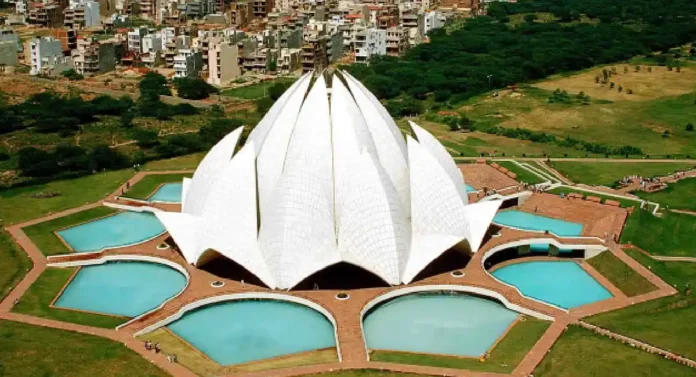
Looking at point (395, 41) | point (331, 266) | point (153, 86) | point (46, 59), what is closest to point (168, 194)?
point (331, 266)

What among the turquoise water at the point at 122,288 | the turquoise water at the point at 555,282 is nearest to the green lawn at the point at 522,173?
the turquoise water at the point at 555,282

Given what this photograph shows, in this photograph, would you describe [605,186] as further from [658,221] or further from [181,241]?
[181,241]

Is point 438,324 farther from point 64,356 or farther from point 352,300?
point 64,356

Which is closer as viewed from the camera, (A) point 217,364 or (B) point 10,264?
(A) point 217,364

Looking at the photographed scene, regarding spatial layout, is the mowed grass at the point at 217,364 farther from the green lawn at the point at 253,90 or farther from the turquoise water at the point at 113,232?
the green lawn at the point at 253,90

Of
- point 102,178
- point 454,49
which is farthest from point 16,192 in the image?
point 454,49

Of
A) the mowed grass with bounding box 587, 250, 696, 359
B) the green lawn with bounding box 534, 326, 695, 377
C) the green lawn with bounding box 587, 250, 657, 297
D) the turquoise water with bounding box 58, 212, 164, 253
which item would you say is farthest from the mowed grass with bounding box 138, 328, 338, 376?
the green lawn with bounding box 587, 250, 657, 297
